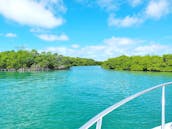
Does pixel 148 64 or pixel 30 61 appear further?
pixel 30 61

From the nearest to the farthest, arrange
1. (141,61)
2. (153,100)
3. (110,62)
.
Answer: (153,100) → (141,61) → (110,62)

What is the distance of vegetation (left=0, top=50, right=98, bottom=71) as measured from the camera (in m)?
62.4

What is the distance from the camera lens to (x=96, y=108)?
12.9m

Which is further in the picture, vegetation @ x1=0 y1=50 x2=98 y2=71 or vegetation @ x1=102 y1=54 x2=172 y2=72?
vegetation @ x1=0 y1=50 x2=98 y2=71

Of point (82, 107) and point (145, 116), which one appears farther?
point (82, 107)

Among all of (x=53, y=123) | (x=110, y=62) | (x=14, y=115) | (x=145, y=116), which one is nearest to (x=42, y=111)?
(x=14, y=115)

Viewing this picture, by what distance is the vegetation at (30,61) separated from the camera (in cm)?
6238

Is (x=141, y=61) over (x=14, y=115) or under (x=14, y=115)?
over

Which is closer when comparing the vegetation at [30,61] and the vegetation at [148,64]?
the vegetation at [148,64]

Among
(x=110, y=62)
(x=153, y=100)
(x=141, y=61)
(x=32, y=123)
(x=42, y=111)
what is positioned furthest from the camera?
(x=110, y=62)

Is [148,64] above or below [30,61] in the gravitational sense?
below

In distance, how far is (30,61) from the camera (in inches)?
2579

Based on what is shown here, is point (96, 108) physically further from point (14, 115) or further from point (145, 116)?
point (14, 115)

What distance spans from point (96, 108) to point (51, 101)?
380 cm
